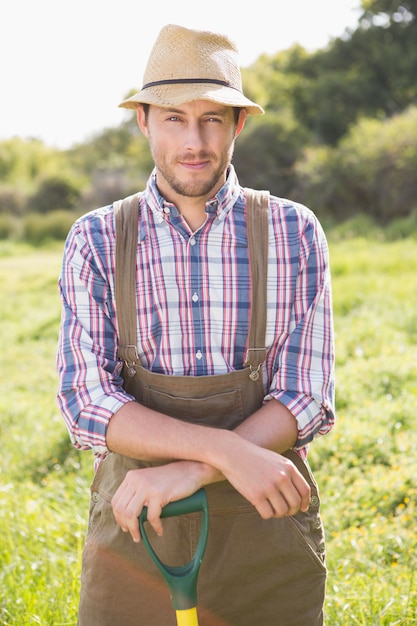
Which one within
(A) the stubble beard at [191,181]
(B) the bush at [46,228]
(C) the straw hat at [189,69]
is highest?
(C) the straw hat at [189,69]

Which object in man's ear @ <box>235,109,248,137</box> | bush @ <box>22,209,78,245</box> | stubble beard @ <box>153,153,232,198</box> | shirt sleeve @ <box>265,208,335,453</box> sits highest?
man's ear @ <box>235,109,248,137</box>

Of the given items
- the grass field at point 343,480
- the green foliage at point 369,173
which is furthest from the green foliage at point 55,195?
the grass field at point 343,480

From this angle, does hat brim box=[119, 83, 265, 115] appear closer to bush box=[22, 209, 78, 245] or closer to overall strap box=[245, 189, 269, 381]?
overall strap box=[245, 189, 269, 381]

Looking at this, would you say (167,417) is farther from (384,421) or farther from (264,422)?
(384,421)

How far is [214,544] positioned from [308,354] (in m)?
0.48

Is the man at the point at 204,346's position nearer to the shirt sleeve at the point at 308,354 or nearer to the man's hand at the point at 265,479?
the shirt sleeve at the point at 308,354

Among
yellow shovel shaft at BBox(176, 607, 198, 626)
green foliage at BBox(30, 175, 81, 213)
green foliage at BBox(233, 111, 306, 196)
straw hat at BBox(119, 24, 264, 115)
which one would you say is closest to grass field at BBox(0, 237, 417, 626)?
yellow shovel shaft at BBox(176, 607, 198, 626)

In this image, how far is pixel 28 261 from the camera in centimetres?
1855

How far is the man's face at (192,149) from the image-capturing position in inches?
69.7

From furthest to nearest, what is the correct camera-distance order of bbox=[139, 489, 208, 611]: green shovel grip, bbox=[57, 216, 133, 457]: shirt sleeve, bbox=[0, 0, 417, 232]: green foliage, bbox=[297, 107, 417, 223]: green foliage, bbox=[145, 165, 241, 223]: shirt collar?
1. bbox=[0, 0, 417, 232]: green foliage
2. bbox=[297, 107, 417, 223]: green foliage
3. bbox=[145, 165, 241, 223]: shirt collar
4. bbox=[57, 216, 133, 457]: shirt sleeve
5. bbox=[139, 489, 208, 611]: green shovel grip

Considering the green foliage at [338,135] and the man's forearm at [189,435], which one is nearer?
the man's forearm at [189,435]

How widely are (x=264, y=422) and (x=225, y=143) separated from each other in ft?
2.14

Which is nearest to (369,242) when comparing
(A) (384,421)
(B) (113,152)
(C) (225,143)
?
(A) (384,421)

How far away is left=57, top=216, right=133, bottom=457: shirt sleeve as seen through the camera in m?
1.70
